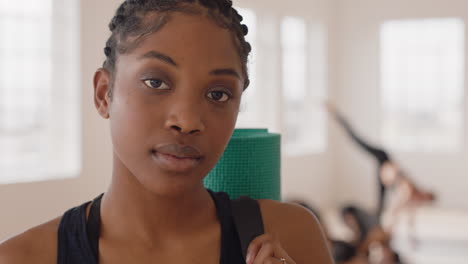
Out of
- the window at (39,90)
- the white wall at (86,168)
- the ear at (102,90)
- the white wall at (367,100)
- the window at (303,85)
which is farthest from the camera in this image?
the white wall at (367,100)

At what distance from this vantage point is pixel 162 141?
867 mm

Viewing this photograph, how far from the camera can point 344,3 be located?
27.6 feet

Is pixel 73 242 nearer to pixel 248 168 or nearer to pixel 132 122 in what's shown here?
pixel 132 122

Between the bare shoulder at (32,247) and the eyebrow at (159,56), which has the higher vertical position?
the eyebrow at (159,56)

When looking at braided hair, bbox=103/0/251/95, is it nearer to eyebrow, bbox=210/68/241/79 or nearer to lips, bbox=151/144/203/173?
eyebrow, bbox=210/68/241/79

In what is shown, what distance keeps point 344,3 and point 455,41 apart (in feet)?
5.10

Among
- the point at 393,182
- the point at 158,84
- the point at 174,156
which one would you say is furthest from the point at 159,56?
the point at 393,182

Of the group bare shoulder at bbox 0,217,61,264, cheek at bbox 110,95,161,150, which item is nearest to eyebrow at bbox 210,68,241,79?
cheek at bbox 110,95,161,150

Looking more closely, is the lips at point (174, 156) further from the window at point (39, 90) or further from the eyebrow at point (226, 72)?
the window at point (39, 90)

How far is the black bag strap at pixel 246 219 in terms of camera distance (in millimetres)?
1011

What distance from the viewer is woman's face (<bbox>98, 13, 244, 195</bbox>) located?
872 mm

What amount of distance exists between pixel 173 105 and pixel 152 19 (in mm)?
139

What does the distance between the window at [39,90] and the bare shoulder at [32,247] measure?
3561mm

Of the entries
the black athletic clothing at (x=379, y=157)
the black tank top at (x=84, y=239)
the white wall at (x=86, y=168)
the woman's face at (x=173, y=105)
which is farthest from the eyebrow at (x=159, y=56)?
the black athletic clothing at (x=379, y=157)
